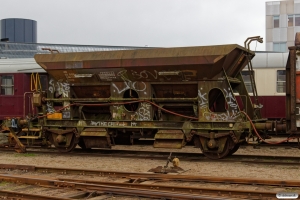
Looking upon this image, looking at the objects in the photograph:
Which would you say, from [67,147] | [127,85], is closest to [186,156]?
[127,85]

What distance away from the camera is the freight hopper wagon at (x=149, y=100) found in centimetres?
1266

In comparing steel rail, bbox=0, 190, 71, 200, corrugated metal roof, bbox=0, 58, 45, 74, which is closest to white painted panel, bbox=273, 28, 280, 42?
corrugated metal roof, bbox=0, 58, 45, 74

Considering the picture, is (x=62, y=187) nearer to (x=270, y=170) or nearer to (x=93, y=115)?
(x=270, y=170)

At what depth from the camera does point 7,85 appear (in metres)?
18.0

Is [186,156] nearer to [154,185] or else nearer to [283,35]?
[154,185]

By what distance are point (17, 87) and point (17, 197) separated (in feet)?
Answer: 34.4

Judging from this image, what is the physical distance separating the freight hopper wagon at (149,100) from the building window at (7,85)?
10.7 feet

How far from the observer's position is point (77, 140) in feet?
47.5

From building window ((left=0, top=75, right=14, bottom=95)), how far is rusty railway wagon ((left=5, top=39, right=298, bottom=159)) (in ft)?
9.69

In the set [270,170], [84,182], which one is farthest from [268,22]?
[84,182]

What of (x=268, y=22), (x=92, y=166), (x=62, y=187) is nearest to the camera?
(x=62, y=187)

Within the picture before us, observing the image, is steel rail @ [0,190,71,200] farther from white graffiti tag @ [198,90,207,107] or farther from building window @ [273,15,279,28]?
building window @ [273,15,279,28]

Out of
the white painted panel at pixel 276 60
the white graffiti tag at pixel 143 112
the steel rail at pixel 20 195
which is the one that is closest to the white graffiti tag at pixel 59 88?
the white graffiti tag at pixel 143 112

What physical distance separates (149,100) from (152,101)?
10 centimetres
